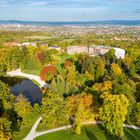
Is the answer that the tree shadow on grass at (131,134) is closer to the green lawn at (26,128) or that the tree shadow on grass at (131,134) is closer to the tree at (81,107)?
the tree at (81,107)

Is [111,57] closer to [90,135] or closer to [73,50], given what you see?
[73,50]

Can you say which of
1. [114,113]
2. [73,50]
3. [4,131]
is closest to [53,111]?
[114,113]

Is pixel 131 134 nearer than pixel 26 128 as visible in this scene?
Yes

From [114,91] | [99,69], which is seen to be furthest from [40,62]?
[114,91]

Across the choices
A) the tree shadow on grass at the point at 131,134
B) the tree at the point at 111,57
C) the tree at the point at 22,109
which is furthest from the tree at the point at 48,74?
the tree shadow on grass at the point at 131,134

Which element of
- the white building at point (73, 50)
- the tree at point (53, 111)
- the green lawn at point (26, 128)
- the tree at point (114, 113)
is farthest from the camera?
the white building at point (73, 50)

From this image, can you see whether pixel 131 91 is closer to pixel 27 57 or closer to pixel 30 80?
pixel 30 80
